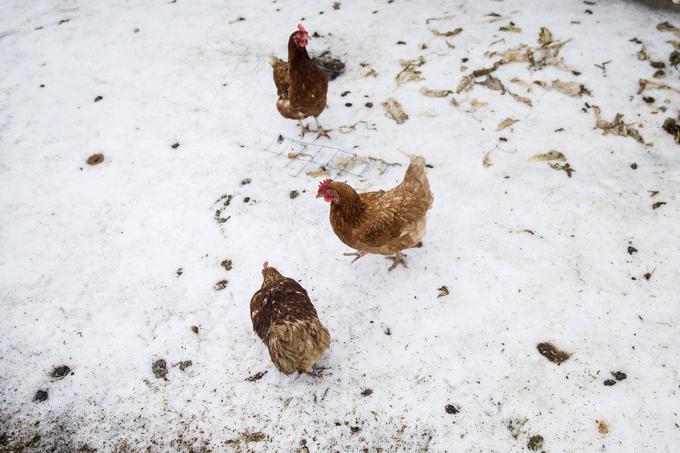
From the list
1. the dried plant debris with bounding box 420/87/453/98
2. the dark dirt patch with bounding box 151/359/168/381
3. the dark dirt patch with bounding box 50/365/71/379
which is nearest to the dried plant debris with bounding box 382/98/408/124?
the dried plant debris with bounding box 420/87/453/98

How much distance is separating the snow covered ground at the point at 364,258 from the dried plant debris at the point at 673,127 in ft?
0.84

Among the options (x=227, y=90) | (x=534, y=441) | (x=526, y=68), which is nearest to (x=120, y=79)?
(x=227, y=90)

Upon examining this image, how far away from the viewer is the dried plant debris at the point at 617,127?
4.84m

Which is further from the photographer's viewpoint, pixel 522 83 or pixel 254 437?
pixel 522 83

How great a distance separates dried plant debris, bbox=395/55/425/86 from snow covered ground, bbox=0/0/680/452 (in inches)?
2.6

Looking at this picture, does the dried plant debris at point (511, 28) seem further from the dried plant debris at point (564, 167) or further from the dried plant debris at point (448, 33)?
the dried plant debris at point (564, 167)

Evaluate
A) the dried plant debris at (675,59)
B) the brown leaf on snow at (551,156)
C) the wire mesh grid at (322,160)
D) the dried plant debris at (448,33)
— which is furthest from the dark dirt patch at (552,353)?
the dried plant debris at (448,33)

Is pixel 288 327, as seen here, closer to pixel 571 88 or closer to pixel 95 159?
pixel 95 159

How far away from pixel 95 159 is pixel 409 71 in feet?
16.2

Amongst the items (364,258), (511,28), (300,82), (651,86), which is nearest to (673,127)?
(651,86)

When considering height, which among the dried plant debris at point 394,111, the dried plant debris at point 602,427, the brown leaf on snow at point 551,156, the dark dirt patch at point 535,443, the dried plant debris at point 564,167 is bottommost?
the dark dirt patch at point 535,443

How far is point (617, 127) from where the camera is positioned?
493 centimetres

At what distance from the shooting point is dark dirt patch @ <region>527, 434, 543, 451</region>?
116 inches

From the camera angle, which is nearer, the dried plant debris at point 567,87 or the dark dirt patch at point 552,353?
the dark dirt patch at point 552,353
